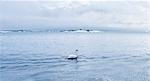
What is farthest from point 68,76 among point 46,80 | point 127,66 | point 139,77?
point 127,66

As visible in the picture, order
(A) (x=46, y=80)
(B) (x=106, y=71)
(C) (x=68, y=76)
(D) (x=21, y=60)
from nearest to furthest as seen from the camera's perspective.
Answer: (A) (x=46, y=80) < (C) (x=68, y=76) < (B) (x=106, y=71) < (D) (x=21, y=60)

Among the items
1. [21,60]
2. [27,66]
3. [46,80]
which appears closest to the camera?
[46,80]

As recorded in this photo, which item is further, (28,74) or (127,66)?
(127,66)

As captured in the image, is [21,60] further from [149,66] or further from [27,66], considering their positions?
[149,66]

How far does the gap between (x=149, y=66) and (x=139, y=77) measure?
11.0m

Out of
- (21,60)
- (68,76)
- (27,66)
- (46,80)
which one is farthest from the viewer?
(21,60)

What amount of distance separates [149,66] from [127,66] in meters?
3.87

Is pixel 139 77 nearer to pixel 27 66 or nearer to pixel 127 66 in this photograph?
pixel 127 66

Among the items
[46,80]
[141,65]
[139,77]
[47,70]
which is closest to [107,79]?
[139,77]

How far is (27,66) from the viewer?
49562 mm

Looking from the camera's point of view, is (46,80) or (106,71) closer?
(46,80)

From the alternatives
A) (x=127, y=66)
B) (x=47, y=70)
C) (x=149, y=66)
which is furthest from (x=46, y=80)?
(x=149, y=66)

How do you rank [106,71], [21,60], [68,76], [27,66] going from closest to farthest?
[68,76], [106,71], [27,66], [21,60]

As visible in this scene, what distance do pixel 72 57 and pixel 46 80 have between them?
20.1 meters
